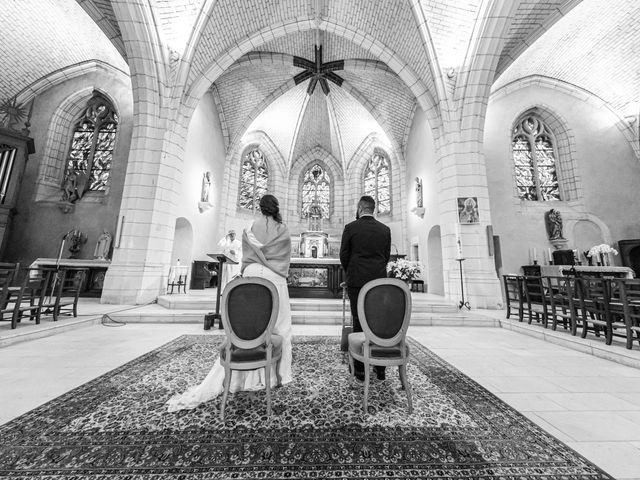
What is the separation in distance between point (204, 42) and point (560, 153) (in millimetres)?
14296

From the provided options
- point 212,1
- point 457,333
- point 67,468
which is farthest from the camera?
point 212,1

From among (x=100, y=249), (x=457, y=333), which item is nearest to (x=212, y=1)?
(x=100, y=249)

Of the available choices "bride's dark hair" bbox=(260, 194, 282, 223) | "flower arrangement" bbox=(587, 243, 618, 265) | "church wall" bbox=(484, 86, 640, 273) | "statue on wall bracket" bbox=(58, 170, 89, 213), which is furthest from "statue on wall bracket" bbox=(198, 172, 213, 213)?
"flower arrangement" bbox=(587, 243, 618, 265)

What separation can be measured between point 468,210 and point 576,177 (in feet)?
22.4

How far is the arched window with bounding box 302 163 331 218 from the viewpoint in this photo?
1505cm

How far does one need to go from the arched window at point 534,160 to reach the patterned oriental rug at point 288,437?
1112cm

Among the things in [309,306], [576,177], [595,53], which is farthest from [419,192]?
[595,53]

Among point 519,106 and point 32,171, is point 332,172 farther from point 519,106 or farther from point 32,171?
point 32,171

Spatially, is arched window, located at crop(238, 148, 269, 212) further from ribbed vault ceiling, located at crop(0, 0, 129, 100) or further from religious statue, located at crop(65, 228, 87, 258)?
religious statue, located at crop(65, 228, 87, 258)

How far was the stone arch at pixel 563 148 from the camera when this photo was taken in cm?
1002

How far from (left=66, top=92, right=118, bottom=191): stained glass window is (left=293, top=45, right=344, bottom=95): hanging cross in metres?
7.98

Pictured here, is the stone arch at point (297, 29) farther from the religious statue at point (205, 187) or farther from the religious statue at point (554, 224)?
the religious statue at point (554, 224)

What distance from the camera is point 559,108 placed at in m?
10.6

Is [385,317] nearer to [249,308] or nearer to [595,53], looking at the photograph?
[249,308]
